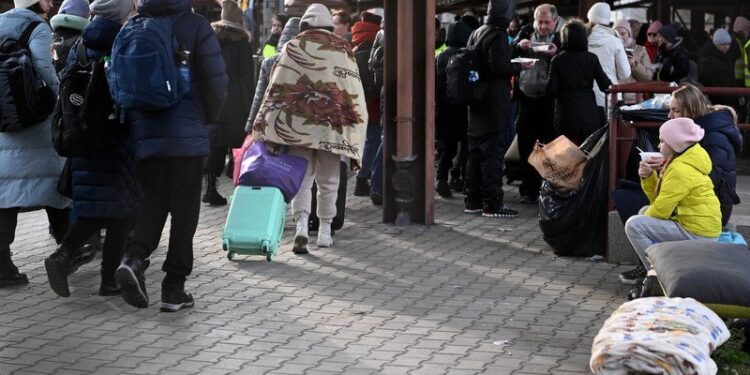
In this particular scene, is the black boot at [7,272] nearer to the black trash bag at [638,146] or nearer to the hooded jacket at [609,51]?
the black trash bag at [638,146]

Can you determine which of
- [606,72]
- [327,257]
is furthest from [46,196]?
[606,72]

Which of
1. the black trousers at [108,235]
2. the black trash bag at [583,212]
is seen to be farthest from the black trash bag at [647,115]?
the black trousers at [108,235]

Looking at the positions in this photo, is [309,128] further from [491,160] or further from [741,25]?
[741,25]

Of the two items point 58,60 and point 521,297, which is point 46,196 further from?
point 521,297

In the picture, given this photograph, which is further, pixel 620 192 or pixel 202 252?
pixel 202 252

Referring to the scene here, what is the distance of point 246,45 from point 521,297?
4.87 meters

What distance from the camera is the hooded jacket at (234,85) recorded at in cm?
1224

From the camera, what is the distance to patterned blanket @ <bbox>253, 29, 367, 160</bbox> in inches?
383

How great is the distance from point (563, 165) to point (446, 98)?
3.31 m

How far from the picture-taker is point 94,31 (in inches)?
314

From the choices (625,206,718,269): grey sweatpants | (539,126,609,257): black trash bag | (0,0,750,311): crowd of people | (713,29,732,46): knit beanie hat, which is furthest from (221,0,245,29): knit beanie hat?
(713,29,732,46): knit beanie hat

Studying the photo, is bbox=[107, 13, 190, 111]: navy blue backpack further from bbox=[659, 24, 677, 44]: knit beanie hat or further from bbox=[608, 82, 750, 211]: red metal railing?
bbox=[659, 24, 677, 44]: knit beanie hat

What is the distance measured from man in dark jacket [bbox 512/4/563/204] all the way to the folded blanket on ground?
567 cm

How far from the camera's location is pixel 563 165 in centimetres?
966
